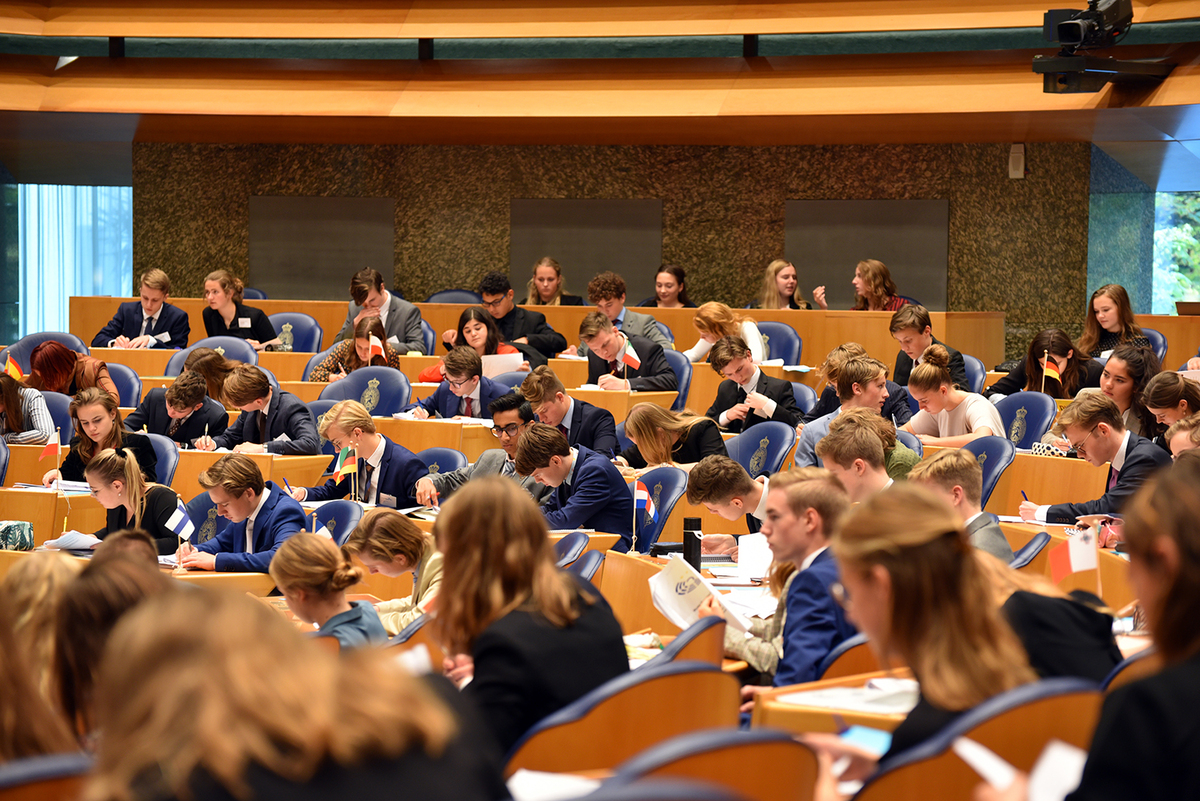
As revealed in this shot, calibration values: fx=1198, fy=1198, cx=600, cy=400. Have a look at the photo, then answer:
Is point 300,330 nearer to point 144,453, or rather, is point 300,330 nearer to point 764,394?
point 144,453

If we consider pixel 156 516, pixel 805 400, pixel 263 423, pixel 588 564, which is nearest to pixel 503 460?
pixel 263 423

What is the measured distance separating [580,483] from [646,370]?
2.74 meters

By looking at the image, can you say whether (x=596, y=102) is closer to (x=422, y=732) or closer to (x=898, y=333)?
(x=898, y=333)

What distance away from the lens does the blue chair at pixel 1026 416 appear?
6785mm

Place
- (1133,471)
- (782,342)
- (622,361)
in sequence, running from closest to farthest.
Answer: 1. (1133,471)
2. (622,361)
3. (782,342)

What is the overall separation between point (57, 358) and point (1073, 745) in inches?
288

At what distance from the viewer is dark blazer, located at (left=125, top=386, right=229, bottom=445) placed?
7.12 metres

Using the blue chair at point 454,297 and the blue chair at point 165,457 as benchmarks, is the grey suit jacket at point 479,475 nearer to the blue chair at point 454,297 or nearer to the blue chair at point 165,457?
the blue chair at point 165,457

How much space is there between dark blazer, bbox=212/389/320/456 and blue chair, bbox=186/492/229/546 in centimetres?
111

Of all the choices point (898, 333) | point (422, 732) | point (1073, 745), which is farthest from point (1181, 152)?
point (422, 732)

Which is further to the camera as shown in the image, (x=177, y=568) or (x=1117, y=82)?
(x=1117, y=82)

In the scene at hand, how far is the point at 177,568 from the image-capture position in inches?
194

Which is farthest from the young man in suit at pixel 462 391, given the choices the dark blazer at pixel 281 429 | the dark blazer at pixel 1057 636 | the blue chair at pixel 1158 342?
the dark blazer at pixel 1057 636

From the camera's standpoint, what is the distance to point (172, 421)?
23.7ft
